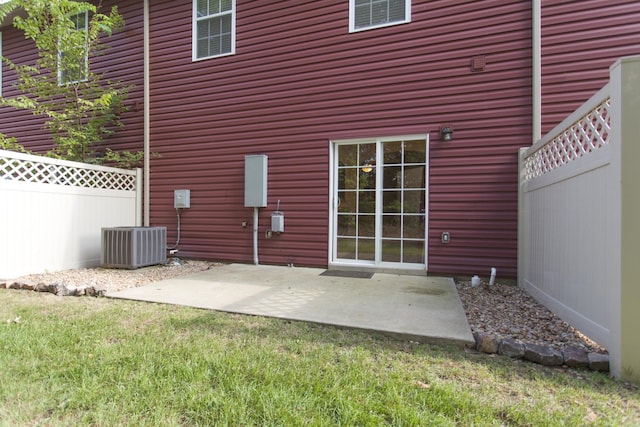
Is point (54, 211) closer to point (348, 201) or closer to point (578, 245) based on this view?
point (348, 201)

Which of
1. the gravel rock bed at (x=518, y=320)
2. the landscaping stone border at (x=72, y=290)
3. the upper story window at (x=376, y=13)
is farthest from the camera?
the upper story window at (x=376, y=13)

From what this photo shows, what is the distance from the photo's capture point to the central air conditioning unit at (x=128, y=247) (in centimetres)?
489

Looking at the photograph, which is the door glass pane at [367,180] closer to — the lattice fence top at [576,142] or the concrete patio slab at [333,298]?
the concrete patio slab at [333,298]

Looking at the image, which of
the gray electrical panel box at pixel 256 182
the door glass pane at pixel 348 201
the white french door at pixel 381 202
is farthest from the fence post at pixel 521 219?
the gray electrical panel box at pixel 256 182

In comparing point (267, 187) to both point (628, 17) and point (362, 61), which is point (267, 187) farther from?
point (628, 17)

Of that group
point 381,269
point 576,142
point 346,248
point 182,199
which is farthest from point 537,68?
point 182,199

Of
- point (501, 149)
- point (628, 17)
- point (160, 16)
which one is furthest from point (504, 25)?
point (160, 16)

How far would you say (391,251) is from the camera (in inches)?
189

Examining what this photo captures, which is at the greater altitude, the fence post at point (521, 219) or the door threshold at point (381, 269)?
the fence post at point (521, 219)

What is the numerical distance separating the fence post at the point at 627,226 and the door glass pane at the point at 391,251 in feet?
9.53

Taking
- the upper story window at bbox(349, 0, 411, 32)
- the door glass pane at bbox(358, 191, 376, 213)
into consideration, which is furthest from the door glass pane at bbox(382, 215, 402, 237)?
the upper story window at bbox(349, 0, 411, 32)

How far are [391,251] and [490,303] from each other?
1667mm

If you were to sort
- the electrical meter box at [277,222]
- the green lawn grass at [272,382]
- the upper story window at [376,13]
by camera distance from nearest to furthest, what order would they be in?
the green lawn grass at [272,382] < the upper story window at [376,13] < the electrical meter box at [277,222]

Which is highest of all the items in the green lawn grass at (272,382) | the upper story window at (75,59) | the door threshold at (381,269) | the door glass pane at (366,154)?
the upper story window at (75,59)
